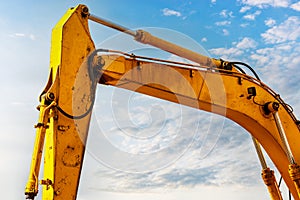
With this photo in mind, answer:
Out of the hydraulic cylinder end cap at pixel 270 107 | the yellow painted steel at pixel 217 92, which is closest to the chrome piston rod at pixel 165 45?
the yellow painted steel at pixel 217 92

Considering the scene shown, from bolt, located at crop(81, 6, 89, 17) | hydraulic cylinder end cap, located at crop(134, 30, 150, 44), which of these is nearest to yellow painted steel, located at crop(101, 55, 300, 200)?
hydraulic cylinder end cap, located at crop(134, 30, 150, 44)

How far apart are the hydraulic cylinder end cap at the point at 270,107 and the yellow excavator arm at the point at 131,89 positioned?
0.6 inches

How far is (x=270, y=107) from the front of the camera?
22.8 ft

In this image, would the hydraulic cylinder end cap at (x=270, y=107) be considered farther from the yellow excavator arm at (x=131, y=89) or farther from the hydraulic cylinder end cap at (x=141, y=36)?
the hydraulic cylinder end cap at (x=141, y=36)

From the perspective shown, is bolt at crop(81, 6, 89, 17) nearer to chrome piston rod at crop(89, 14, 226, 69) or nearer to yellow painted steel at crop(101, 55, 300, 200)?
chrome piston rod at crop(89, 14, 226, 69)

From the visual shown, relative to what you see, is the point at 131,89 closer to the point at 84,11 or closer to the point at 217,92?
the point at 84,11

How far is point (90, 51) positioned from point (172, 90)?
54.2 inches

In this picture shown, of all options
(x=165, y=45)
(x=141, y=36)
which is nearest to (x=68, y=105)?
(x=141, y=36)

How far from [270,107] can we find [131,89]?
7.99ft

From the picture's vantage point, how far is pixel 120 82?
576 centimetres

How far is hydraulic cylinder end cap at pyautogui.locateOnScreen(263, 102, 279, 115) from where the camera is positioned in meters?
6.95

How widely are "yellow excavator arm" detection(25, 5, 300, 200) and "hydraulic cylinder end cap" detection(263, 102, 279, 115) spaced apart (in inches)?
0.6

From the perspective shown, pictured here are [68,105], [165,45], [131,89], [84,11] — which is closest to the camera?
[68,105]

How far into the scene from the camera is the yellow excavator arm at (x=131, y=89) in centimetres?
483
